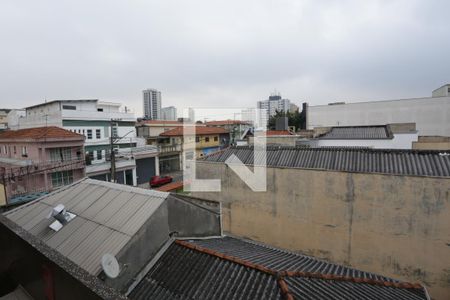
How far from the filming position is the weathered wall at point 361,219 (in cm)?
736

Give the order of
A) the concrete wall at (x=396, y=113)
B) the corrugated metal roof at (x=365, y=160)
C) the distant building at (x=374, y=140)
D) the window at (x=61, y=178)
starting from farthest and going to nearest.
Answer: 1. the concrete wall at (x=396, y=113)
2. the window at (x=61, y=178)
3. the distant building at (x=374, y=140)
4. the corrugated metal roof at (x=365, y=160)

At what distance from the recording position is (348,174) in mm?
8344

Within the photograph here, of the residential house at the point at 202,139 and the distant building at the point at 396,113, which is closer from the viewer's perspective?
the residential house at the point at 202,139

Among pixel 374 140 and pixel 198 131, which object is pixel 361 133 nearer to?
pixel 374 140

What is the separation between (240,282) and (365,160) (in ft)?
22.2

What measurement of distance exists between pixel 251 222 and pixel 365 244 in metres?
4.13

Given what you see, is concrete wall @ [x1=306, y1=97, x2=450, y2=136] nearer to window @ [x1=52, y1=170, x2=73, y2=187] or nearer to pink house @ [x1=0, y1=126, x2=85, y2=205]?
pink house @ [x1=0, y1=126, x2=85, y2=205]

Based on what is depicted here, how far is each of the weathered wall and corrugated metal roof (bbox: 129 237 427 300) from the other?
10.9ft

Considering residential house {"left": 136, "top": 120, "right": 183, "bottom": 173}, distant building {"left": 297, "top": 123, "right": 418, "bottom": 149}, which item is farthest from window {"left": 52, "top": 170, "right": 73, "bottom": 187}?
distant building {"left": 297, "top": 123, "right": 418, "bottom": 149}

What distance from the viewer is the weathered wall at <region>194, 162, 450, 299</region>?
7355 mm

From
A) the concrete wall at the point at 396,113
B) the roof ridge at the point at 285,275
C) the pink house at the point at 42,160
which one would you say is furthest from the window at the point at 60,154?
the concrete wall at the point at 396,113

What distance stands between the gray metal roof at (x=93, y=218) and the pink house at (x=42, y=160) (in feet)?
35.5

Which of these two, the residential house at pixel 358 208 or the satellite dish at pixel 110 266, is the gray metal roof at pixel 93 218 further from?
the residential house at pixel 358 208

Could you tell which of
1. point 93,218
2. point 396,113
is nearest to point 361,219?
point 93,218
